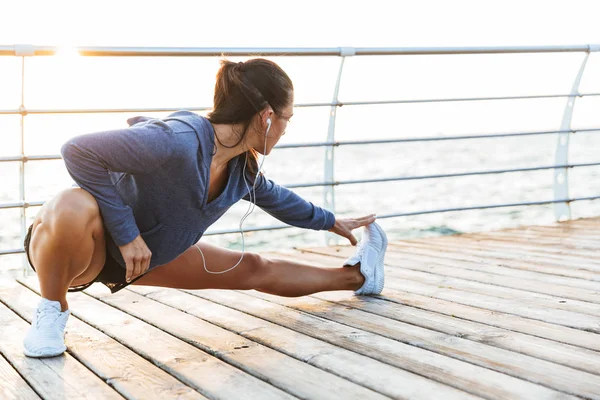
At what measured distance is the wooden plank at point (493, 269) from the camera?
2854 mm

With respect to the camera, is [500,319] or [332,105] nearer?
[500,319]

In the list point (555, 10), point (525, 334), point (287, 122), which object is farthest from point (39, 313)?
point (555, 10)

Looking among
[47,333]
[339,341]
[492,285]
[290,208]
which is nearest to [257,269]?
[290,208]

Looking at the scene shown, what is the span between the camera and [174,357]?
1989mm

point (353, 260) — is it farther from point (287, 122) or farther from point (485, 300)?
point (287, 122)

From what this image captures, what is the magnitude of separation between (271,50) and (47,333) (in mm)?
1880

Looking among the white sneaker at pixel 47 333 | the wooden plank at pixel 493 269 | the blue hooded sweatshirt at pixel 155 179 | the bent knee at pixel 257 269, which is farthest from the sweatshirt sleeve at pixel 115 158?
the wooden plank at pixel 493 269

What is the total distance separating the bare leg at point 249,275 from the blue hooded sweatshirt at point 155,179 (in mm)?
202

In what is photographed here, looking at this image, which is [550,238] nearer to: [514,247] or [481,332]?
[514,247]

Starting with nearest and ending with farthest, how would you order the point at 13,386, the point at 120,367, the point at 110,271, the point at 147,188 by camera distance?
the point at 13,386 → the point at 120,367 → the point at 147,188 → the point at 110,271

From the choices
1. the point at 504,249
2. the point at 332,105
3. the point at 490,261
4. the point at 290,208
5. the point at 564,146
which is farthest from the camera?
the point at 564,146

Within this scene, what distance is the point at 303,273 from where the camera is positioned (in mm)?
2605

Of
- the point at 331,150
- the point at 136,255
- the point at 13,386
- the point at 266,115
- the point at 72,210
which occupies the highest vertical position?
the point at 266,115

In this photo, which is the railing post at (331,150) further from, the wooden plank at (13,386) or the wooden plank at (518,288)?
the wooden plank at (13,386)
